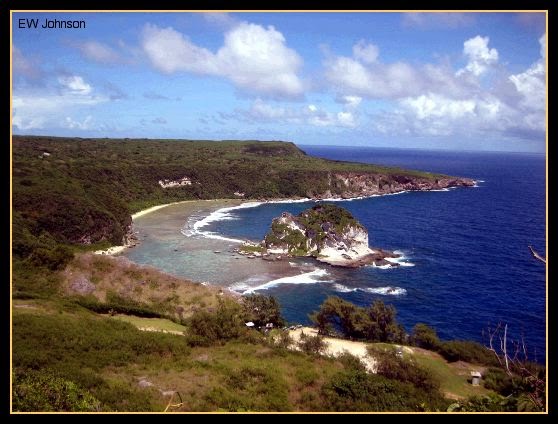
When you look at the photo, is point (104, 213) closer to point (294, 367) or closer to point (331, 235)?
point (331, 235)

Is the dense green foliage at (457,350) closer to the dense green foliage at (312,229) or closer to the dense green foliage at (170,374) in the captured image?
the dense green foliage at (170,374)

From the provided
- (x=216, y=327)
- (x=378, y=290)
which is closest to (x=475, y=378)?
(x=216, y=327)

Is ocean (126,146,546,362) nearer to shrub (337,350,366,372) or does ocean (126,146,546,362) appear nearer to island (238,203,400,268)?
island (238,203,400,268)

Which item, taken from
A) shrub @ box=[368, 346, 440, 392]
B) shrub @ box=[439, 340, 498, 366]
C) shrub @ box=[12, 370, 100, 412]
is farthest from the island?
shrub @ box=[12, 370, 100, 412]

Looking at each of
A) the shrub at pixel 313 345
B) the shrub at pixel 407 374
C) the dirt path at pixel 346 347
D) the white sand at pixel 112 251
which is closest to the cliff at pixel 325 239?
the white sand at pixel 112 251

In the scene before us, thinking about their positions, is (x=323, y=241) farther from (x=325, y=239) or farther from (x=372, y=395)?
(x=372, y=395)
